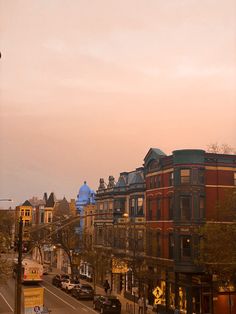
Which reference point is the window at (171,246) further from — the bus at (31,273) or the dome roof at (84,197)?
the dome roof at (84,197)

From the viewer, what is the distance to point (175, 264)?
139 feet

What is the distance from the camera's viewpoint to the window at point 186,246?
4183cm

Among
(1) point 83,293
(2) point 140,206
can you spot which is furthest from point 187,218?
(1) point 83,293

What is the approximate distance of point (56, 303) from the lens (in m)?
45.6

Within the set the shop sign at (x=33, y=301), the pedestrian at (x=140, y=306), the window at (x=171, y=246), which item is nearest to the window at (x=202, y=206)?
the window at (x=171, y=246)

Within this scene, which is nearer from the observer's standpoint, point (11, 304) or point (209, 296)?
point (209, 296)

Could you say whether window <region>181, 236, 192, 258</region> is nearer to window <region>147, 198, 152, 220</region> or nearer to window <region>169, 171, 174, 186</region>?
window <region>169, 171, 174, 186</region>

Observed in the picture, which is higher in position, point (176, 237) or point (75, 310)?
point (176, 237)

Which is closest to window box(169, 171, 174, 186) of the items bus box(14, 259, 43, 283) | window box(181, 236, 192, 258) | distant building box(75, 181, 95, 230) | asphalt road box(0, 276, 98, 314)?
window box(181, 236, 192, 258)

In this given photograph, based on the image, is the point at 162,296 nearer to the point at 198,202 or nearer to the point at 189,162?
the point at 198,202

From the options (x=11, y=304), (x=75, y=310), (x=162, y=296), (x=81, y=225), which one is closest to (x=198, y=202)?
(x=162, y=296)

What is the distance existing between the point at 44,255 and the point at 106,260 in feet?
169

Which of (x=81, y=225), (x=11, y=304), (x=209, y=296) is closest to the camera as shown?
(x=209, y=296)

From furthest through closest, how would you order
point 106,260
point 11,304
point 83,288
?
point 106,260
point 83,288
point 11,304
